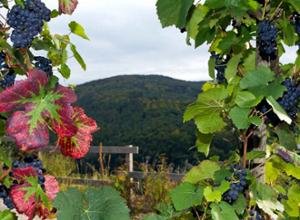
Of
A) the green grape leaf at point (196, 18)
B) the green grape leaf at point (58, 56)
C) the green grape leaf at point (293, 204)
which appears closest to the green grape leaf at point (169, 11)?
the green grape leaf at point (196, 18)

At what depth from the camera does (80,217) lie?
69.6 inches

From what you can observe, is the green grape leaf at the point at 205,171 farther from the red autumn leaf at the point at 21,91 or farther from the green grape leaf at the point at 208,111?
the red autumn leaf at the point at 21,91

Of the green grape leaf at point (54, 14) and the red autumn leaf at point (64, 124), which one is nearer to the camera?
the red autumn leaf at point (64, 124)

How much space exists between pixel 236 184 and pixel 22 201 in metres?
0.90

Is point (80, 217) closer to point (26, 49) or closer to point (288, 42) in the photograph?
point (26, 49)

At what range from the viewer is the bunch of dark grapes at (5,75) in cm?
166

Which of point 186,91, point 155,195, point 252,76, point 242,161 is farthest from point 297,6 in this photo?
point 186,91

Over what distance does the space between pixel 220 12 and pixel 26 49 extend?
88 cm

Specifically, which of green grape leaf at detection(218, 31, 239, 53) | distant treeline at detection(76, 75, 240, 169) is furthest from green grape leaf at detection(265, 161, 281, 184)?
distant treeline at detection(76, 75, 240, 169)

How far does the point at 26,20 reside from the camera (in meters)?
1.63

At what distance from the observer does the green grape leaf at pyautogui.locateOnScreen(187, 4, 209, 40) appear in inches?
95.2

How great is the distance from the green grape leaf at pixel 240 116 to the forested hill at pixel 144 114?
37.2ft

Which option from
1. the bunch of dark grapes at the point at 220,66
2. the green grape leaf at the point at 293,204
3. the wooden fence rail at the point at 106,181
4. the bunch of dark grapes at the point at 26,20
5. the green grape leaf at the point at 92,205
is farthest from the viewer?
the wooden fence rail at the point at 106,181

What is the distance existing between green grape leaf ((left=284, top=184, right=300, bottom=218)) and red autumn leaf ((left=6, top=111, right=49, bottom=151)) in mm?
1262
